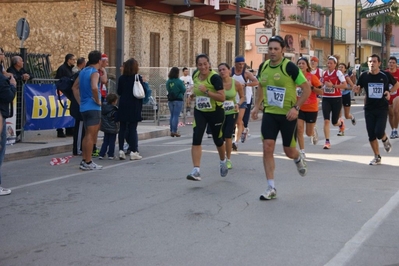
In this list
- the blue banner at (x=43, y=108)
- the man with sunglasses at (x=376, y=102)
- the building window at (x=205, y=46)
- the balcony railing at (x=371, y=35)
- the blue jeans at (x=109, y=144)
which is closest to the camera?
the man with sunglasses at (x=376, y=102)

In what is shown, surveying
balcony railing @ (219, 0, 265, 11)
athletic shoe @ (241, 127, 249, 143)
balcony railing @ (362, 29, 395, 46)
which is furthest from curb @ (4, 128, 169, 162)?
balcony railing @ (362, 29, 395, 46)

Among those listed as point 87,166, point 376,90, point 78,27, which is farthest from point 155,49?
point 87,166

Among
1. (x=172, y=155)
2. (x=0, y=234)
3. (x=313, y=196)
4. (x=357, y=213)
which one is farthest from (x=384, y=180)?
(x=0, y=234)

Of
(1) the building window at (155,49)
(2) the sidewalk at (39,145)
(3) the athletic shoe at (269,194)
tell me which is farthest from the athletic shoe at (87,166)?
(1) the building window at (155,49)

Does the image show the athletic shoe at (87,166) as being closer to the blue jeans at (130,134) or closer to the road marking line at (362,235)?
the blue jeans at (130,134)

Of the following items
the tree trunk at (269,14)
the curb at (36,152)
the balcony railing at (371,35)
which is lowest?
the curb at (36,152)

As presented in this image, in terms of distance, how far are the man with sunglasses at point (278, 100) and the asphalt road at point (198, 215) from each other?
56 centimetres

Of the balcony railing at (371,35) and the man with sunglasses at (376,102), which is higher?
the balcony railing at (371,35)

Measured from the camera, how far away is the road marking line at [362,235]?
6352 mm

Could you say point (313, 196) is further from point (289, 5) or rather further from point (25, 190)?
point (289, 5)

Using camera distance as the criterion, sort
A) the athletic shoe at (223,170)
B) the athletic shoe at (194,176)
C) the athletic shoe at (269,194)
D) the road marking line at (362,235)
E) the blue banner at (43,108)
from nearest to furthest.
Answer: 1. the road marking line at (362,235)
2. the athletic shoe at (269,194)
3. the athletic shoe at (194,176)
4. the athletic shoe at (223,170)
5. the blue banner at (43,108)

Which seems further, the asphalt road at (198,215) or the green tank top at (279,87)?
the green tank top at (279,87)

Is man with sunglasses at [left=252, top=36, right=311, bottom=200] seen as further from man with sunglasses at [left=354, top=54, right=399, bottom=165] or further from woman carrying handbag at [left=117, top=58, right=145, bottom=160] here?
woman carrying handbag at [left=117, top=58, right=145, bottom=160]

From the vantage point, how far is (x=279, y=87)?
945 centimetres
